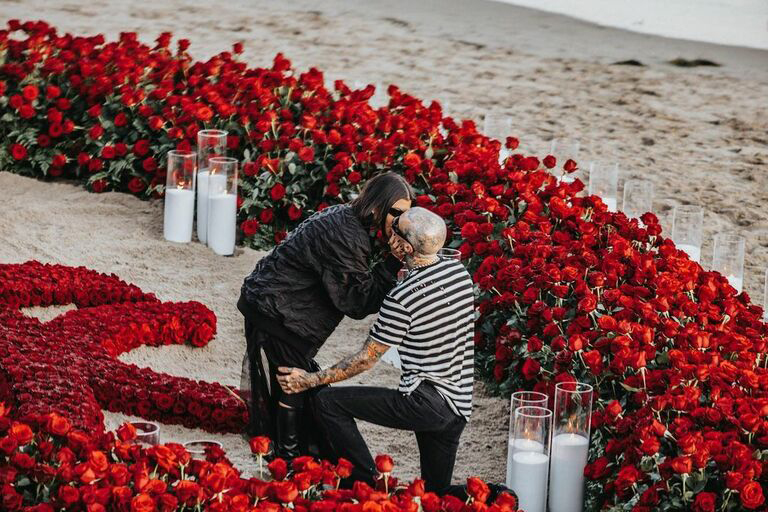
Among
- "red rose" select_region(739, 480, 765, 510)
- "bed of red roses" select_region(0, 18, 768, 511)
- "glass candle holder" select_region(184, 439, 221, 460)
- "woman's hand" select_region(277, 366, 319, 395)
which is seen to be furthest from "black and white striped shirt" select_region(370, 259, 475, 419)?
"red rose" select_region(739, 480, 765, 510)

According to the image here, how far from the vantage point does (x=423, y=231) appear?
5070 mm

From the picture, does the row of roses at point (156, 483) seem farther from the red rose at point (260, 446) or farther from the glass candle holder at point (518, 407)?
the glass candle holder at point (518, 407)

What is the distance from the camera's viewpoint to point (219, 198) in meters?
8.09

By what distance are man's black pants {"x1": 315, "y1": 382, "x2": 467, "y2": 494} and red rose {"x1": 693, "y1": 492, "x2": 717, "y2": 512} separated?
1.05m

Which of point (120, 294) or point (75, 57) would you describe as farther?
point (75, 57)

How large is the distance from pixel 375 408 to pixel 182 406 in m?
1.26

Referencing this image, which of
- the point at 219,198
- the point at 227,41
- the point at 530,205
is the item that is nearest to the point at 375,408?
the point at 530,205

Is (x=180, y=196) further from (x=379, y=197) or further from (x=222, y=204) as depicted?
(x=379, y=197)

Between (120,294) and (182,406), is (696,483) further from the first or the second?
(120,294)

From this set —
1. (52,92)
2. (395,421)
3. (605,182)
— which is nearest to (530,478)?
(395,421)

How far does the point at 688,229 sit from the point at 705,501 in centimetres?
333

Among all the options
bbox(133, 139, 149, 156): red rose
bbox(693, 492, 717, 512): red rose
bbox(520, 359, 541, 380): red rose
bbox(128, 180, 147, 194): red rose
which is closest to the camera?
bbox(693, 492, 717, 512): red rose

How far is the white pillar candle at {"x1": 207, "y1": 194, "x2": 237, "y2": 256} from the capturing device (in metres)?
8.09

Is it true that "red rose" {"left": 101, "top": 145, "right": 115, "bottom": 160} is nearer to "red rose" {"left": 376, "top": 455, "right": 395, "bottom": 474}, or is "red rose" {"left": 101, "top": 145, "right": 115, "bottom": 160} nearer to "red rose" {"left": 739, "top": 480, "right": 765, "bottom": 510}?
"red rose" {"left": 376, "top": 455, "right": 395, "bottom": 474}
